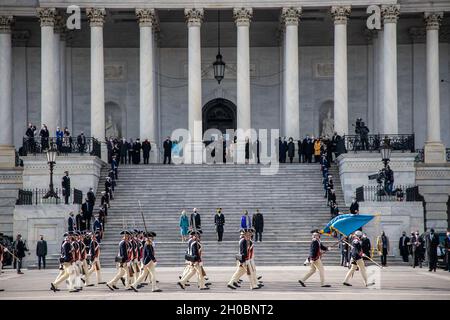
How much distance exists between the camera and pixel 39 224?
56969 mm

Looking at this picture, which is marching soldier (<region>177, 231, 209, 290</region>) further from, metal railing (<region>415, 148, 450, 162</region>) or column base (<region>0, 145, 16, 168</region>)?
metal railing (<region>415, 148, 450, 162</region>)

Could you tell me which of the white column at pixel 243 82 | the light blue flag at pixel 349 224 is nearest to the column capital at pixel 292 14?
the white column at pixel 243 82

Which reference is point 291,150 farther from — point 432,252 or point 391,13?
point 432,252

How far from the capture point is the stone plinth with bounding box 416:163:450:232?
217 feet

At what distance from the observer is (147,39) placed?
2751 inches

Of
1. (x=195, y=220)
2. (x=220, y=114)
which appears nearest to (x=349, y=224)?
(x=195, y=220)

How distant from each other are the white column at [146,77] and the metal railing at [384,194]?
50.6ft

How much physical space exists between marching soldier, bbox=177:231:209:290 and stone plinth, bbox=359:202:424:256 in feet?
60.8

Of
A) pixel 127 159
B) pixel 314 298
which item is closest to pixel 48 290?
pixel 314 298

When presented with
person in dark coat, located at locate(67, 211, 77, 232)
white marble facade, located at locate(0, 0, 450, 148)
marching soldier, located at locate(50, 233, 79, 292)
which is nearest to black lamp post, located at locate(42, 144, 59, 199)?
person in dark coat, located at locate(67, 211, 77, 232)

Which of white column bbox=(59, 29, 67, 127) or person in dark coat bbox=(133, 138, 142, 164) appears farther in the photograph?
white column bbox=(59, 29, 67, 127)

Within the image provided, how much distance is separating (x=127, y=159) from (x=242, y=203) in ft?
37.5

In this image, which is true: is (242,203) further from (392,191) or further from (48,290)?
(48,290)

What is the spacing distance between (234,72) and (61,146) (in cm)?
1866
